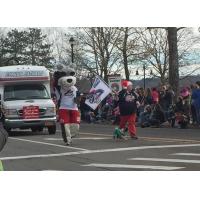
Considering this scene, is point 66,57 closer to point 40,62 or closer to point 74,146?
point 40,62

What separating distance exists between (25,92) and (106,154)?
8858 millimetres

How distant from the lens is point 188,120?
20641 mm

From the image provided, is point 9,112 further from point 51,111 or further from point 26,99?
point 51,111

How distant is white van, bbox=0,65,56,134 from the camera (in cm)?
1992

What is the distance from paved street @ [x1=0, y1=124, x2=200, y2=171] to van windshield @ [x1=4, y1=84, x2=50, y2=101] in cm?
435

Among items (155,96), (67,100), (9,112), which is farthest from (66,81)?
(155,96)

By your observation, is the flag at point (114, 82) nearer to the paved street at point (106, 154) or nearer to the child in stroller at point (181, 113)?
the child in stroller at point (181, 113)

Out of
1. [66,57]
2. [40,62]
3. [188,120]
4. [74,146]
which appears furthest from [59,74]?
[40,62]

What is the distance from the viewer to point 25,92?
20531mm

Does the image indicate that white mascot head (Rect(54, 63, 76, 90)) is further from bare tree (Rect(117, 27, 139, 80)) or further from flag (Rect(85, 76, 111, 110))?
bare tree (Rect(117, 27, 139, 80))

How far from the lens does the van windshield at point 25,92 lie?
2039 cm

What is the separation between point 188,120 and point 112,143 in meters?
6.52

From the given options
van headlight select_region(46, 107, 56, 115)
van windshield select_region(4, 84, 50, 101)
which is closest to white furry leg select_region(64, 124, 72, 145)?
van headlight select_region(46, 107, 56, 115)

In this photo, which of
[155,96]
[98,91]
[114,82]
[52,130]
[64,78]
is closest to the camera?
[64,78]
